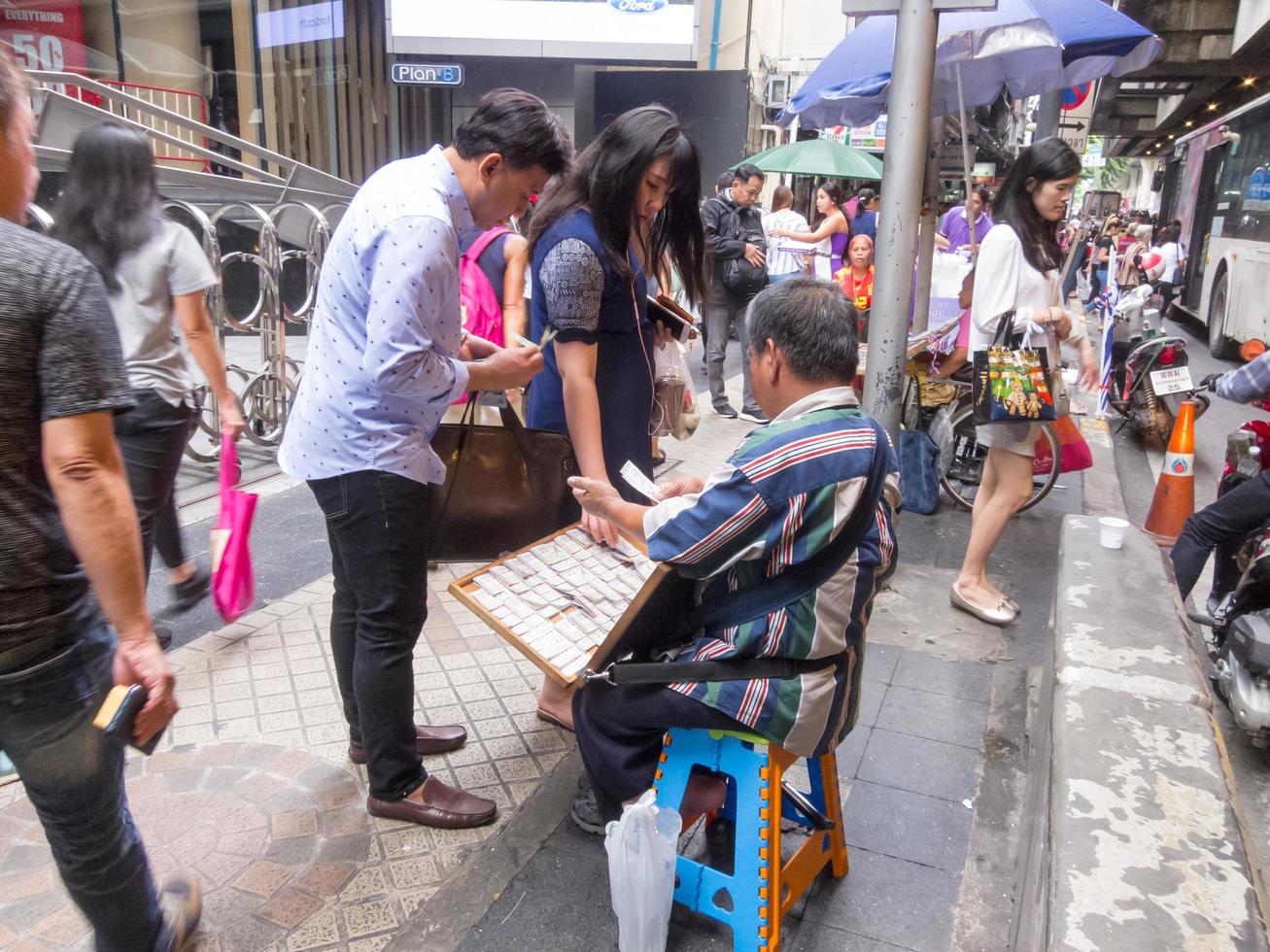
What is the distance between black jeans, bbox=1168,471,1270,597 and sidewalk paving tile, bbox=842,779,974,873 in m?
1.77

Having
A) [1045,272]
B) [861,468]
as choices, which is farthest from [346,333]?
[1045,272]

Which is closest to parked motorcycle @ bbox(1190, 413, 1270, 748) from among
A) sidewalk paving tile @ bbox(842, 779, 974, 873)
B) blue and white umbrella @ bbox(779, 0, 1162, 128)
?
sidewalk paving tile @ bbox(842, 779, 974, 873)

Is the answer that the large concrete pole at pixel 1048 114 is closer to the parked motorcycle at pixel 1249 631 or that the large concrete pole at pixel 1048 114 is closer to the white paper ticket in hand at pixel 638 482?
the parked motorcycle at pixel 1249 631

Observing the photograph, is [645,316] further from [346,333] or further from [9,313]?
[9,313]

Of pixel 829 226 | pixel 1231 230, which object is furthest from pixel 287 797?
pixel 1231 230

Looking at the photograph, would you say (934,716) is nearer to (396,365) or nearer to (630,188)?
(630,188)

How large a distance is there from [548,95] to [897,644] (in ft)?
33.6

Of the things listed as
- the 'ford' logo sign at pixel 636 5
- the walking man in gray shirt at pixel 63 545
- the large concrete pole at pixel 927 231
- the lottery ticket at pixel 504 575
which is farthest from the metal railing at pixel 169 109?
the walking man in gray shirt at pixel 63 545

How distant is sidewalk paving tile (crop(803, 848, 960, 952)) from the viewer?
2.24 metres

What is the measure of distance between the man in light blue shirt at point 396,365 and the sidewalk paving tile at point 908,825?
1.30 metres

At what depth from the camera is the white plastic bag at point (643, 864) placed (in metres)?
1.93

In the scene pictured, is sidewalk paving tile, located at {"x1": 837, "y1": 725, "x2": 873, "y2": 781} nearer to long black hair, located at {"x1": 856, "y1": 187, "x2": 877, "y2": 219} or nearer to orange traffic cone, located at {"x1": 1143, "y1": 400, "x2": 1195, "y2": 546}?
orange traffic cone, located at {"x1": 1143, "y1": 400, "x2": 1195, "y2": 546}

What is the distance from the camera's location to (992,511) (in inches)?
154

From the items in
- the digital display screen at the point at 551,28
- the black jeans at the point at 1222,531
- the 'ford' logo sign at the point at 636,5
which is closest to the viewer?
the black jeans at the point at 1222,531
